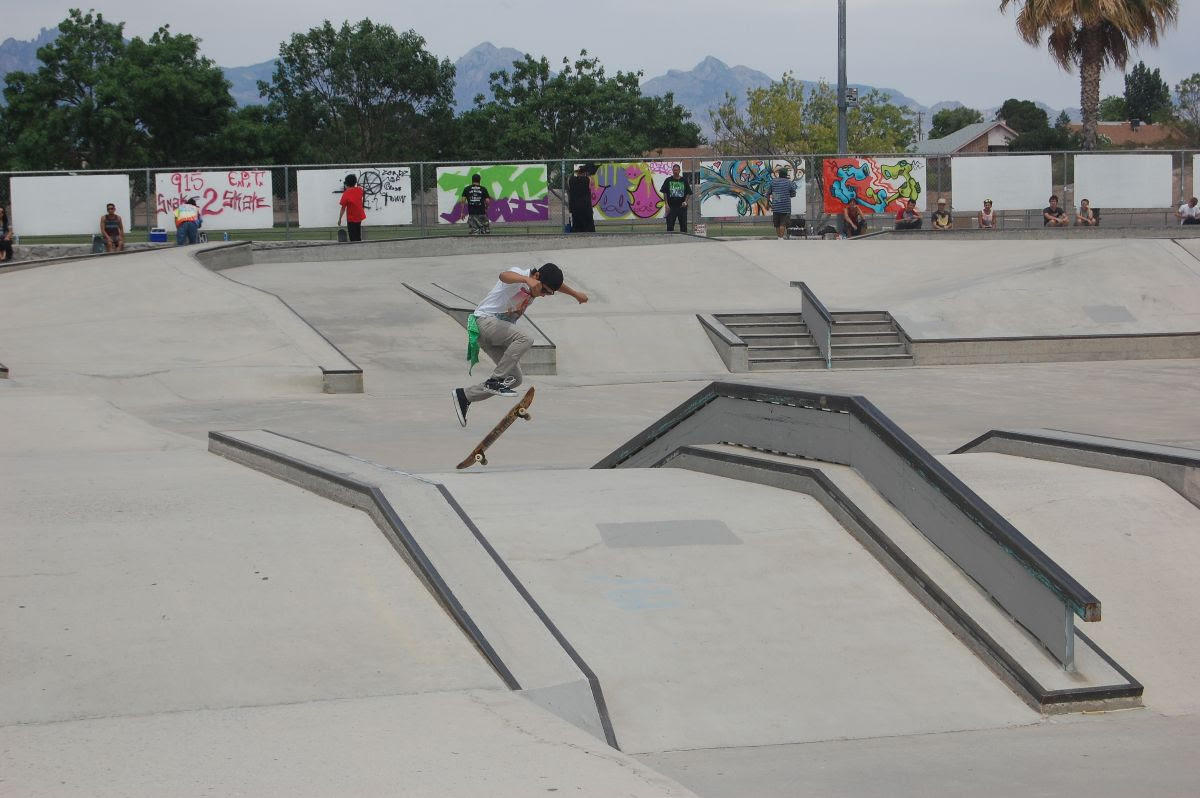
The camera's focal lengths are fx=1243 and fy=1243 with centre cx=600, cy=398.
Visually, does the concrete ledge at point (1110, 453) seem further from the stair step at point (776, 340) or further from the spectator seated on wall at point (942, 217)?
the spectator seated on wall at point (942, 217)

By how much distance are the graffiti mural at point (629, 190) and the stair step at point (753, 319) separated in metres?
7.66

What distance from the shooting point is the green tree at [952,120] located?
427 feet

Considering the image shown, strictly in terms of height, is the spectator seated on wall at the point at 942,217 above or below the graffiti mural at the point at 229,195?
below

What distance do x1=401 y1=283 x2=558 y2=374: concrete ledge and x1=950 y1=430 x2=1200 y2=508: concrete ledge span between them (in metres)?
7.85

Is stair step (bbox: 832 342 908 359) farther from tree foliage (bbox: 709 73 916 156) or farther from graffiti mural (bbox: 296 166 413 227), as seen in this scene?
tree foliage (bbox: 709 73 916 156)

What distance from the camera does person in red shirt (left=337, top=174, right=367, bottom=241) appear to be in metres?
24.1

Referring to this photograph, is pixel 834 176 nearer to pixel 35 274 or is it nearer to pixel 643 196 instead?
pixel 643 196

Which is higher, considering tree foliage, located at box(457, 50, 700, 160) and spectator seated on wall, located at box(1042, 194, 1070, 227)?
tree foliage, located at box(457, 50, 700, 160)

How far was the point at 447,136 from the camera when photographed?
69625mm

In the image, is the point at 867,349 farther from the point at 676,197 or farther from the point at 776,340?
the point at 676,197

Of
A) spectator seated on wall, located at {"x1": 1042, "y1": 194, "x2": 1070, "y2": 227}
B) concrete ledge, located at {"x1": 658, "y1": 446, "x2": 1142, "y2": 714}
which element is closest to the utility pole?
spectator seated on wall, located at {"x1": 1042, "y1": 194, "x2": 1070, "y2": 227}

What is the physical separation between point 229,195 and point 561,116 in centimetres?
4198

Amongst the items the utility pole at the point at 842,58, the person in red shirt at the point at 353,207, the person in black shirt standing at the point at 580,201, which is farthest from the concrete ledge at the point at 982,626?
the utility pole at the point at 842,58

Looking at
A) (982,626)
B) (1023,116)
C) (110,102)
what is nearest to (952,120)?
(1023,116)
